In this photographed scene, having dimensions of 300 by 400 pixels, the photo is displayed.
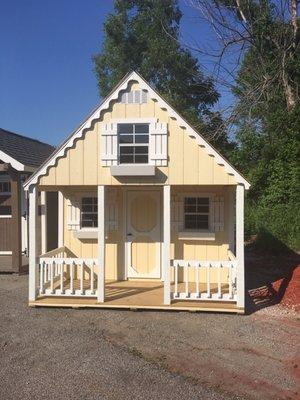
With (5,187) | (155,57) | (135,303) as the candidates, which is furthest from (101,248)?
(155,57)

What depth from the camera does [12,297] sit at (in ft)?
31.1

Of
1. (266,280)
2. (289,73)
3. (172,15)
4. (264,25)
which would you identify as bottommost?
(266,280)

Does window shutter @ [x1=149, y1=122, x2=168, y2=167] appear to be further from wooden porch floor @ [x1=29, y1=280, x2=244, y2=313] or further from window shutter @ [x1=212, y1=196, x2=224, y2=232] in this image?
wooden porch floor @ [x1=29, y1=280, x2=244, y2=313]

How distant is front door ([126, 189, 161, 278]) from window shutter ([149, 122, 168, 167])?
2.00 metres

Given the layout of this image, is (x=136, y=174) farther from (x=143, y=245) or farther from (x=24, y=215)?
(x=24, y=215)

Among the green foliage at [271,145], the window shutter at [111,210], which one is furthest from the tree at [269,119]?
the window shutter at [111,210]

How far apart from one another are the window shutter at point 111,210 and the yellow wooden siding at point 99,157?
1.83 m

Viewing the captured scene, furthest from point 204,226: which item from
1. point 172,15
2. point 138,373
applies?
point 172,15

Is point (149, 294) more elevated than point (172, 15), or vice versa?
point (172, 15)

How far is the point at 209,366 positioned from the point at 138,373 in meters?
0.94

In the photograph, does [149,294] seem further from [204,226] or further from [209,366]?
[209,366]

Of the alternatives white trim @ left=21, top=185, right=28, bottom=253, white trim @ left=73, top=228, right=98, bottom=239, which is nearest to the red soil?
white trim @ left=73, top=228, right=98, bottom=239

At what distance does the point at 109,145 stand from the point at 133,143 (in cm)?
48

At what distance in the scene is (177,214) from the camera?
10336mm
